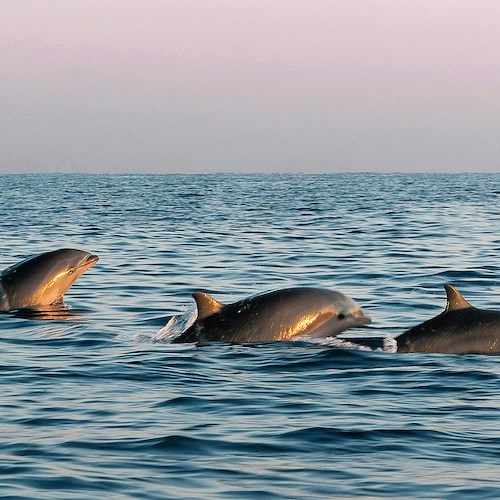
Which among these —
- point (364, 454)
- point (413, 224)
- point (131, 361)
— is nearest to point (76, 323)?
point (131, 361)

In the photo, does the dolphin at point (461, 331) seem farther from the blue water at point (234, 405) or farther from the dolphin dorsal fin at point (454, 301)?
the blue water at point (234, 405)

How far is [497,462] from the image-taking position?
32.7 feet

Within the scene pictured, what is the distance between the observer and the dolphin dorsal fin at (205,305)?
1509cm

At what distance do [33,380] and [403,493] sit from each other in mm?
5502

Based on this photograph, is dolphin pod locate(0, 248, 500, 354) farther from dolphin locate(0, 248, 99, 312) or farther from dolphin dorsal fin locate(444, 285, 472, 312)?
dolphin locate(0, 248, 99, 312)

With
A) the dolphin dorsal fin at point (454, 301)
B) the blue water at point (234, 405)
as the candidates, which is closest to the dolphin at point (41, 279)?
the blue water at point (234, 405)

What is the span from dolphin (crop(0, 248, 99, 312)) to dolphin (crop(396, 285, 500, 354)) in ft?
22.3

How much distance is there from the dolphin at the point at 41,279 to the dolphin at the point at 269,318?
4050mm

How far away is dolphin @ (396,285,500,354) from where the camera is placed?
1446 cm

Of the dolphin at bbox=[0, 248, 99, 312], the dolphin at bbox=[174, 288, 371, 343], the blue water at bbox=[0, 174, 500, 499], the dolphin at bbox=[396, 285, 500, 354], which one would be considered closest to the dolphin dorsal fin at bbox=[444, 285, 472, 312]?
the dolphin at bbox=[396, 285, 500, 354]

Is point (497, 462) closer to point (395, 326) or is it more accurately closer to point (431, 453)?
point (431, 453)

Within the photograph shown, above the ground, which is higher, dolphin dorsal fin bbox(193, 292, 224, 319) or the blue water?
dolphin dorsal fin bbox(193, 292, 224, 319)

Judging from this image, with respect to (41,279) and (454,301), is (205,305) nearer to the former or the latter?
(454,301)

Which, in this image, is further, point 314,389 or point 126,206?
point 126,206
